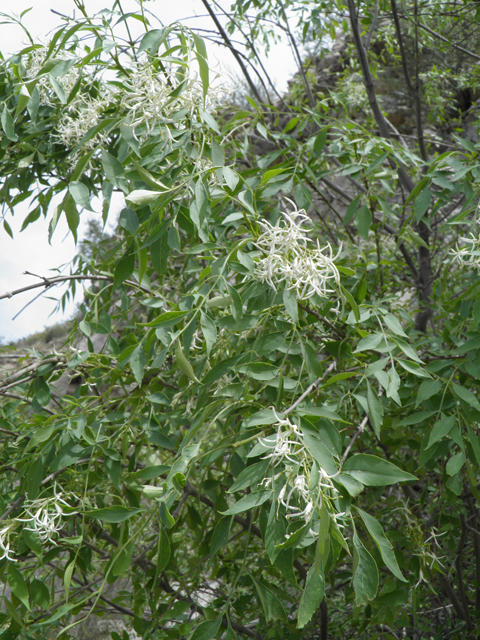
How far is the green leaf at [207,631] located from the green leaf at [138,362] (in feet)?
1.13

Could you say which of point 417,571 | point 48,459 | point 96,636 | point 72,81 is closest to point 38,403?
point 48,459

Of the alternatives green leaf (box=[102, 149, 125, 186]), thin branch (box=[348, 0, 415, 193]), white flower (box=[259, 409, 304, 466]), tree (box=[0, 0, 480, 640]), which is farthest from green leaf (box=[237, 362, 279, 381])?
thin branch (box=[348, 0, 415, 193])

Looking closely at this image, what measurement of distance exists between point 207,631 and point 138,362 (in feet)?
1.25

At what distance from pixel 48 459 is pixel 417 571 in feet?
2.40

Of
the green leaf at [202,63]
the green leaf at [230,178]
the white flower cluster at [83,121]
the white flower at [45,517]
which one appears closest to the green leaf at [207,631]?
the white flower at [45,517]

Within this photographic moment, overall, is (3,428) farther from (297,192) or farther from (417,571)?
(417,571)

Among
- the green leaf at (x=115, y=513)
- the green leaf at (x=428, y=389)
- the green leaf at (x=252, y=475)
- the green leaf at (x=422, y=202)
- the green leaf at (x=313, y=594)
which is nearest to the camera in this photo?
the green leaf at (x=313, y=594)

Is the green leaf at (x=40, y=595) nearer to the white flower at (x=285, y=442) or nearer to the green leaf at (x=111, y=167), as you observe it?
the white flower at (x=285, y=442)

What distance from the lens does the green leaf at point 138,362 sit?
2.45ft

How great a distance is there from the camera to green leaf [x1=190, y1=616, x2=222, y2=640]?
2.21ft

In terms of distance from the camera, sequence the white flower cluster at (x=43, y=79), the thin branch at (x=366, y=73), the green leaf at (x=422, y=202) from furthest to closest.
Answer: the thin branch at (x=366, y=73)
the white flower cluster at (x=43, y=79)
the green leaf at (x=422, y=202)

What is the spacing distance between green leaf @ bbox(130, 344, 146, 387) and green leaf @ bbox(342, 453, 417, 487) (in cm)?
34

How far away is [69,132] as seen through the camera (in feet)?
3.23

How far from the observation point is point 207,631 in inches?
27.0
